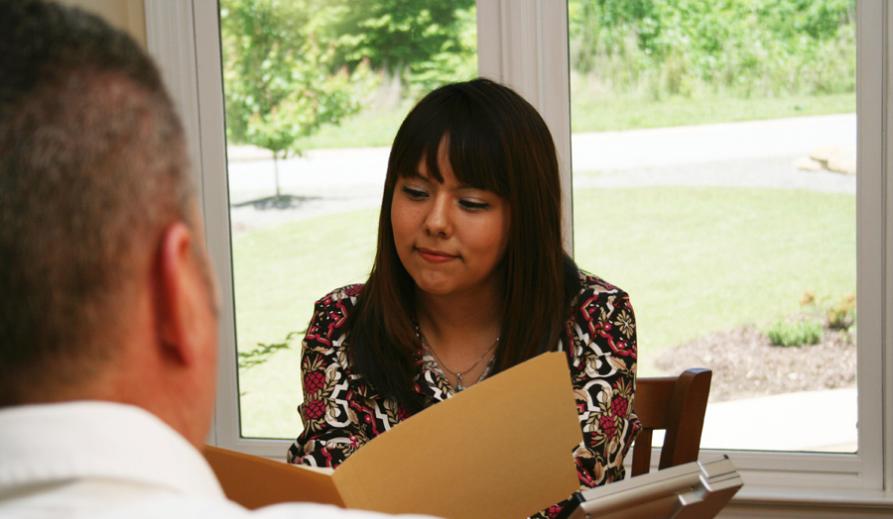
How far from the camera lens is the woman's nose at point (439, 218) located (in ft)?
5.74

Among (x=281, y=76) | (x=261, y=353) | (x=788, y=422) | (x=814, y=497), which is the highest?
(x=281, y=76)

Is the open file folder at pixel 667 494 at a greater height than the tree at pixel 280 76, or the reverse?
the tree at pixel 280 76

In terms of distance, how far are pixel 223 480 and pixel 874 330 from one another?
5.54ft

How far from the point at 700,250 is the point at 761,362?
0.30 metres

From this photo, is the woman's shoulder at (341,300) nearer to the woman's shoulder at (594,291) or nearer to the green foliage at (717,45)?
the woman's shoulder at (594,291)

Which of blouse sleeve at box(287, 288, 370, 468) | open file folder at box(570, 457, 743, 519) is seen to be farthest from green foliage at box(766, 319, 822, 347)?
open file folder at box(570, 457, 743, 519)

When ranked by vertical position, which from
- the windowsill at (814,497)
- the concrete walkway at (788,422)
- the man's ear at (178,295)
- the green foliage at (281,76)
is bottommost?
the windowsill at (814,497)

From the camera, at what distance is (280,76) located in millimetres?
2814

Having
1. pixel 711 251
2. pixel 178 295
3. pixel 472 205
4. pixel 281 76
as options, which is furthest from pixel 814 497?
pixel 178 295

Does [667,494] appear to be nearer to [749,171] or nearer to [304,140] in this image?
[749,171]

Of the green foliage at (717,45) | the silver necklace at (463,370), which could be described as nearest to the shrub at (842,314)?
the green foliage at (717,45)

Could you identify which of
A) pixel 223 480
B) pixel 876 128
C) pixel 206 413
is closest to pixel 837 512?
pixel 876 128

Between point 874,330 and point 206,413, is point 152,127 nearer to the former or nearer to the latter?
point 206,413

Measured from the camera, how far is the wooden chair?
176 cm
